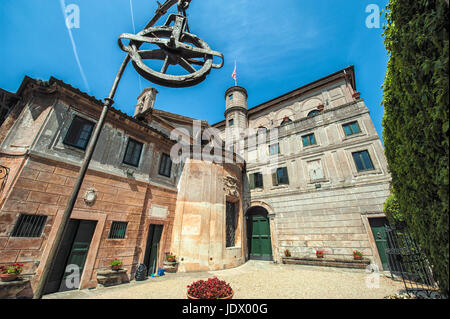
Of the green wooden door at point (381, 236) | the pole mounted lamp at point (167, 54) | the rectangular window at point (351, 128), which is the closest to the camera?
the pole mounted lamp at point (167, 54)

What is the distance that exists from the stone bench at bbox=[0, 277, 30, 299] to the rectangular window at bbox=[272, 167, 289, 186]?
48.4ft

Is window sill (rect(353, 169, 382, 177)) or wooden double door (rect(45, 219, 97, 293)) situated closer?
wooden double door (rect(45, 219, 97, 293))

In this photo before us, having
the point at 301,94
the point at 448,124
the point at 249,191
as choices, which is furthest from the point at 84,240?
the point at 301,94

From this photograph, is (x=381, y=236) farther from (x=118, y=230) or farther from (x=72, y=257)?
(x=72, y=257)

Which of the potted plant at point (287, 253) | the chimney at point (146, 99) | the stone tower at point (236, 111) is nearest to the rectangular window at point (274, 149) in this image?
the stone tower at point (236, 111)

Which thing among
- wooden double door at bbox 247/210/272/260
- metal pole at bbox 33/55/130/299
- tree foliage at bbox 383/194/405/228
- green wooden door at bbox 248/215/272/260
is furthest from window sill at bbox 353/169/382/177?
metal pole at bbox 33/55/130/299

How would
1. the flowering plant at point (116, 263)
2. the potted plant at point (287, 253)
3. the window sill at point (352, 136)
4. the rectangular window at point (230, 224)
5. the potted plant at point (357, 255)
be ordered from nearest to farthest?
1. the flowering plant at point (116, 263)
2. the potted plant at point (357, 255)
3. the potted plant at point (287, 253)
4. the window sill at point (352, 136)
5. the rectangular window at point (230, 224)

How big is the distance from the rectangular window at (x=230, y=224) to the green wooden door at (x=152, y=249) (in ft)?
16.7

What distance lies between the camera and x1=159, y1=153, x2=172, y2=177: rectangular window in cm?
1109

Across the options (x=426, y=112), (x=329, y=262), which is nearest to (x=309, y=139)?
(x=329, y=262)

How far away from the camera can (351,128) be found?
43.9 ft

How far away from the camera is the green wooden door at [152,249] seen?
9.36 meters

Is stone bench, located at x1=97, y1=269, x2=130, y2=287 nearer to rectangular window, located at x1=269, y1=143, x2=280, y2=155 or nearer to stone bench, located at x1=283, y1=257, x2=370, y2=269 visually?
stone bench, located at x1=283, y1=257, x2=370, y2=269

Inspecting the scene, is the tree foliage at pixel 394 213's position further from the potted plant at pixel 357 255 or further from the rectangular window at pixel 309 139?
the rectangular window at pixel 309 139
